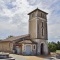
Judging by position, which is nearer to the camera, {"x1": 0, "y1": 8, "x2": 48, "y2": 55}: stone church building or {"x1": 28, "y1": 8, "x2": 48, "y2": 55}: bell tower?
{"x1": 0, "y1": 8, "x2": 48, "y2": 55}: stone church building

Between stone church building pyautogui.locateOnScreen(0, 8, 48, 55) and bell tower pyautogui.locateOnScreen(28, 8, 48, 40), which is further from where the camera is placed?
bell tower pyautogui.locateOnScreen(28, 8, 48, 40)

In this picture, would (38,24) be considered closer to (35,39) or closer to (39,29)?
(39,29)

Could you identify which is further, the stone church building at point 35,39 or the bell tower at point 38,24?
the bell tower at point 38,24

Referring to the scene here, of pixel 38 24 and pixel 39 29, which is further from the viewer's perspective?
pixel 39 29

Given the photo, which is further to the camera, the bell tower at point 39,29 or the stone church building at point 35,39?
the bell tower at point 39,29

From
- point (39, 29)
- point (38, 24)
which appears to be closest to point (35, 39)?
point (39, 29)

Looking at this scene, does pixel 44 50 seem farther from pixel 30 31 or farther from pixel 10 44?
pixel 10 44

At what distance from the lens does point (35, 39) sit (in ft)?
112

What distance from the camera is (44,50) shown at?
35.5 metres

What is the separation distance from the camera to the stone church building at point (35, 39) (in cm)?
3259

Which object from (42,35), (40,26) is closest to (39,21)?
(40,26)

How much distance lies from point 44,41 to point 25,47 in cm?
558

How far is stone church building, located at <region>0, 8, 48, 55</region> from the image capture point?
32.6m

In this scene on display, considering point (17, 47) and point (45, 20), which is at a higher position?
point (45, 20)
